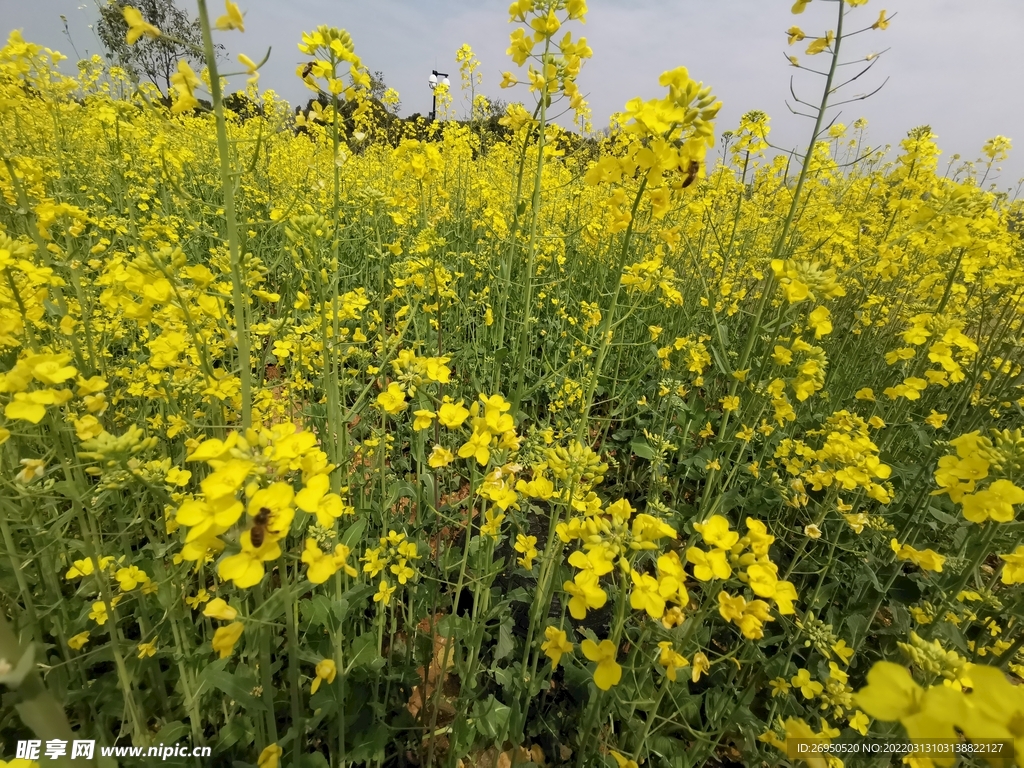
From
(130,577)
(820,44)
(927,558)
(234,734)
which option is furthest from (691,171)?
(234,734)

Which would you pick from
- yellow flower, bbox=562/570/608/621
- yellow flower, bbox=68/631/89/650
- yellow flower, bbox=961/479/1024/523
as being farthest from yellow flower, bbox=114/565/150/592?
yellow flower, bbox=961/479/1024/523

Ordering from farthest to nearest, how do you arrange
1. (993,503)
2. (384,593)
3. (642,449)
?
(642,449) → (384,593) → (993,503)

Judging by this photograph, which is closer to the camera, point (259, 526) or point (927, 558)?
point (259, 526)

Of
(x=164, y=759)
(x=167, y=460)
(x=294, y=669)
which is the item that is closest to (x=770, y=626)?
(x=294, y=669)

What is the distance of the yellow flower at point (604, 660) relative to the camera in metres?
1.32

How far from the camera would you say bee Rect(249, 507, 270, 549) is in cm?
102

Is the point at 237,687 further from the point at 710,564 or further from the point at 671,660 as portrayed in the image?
the point at 710,564

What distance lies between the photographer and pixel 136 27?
1.38 m

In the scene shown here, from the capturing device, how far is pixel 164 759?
66.7 inches

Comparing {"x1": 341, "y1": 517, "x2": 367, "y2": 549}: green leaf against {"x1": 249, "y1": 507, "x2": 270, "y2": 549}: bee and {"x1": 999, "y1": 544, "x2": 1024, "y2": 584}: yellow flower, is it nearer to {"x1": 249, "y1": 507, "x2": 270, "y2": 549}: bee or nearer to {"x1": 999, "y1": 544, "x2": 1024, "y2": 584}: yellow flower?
{"x1": 249, "y1": 507, "x2": 270, "y2": 549}: bee

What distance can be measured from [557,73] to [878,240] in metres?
5.29

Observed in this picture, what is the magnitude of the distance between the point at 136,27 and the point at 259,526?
1.52 m

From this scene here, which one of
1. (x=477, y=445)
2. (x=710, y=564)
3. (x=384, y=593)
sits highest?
(x=477, y=445)

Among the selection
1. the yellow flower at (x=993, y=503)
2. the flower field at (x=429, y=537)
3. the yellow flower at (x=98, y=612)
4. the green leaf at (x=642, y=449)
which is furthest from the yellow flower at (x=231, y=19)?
the green leaf at (x=642, y=449)
